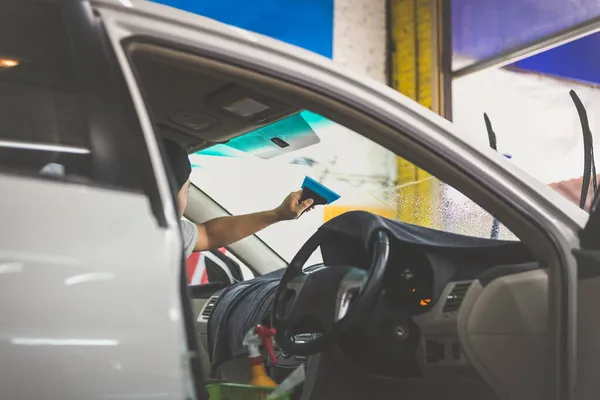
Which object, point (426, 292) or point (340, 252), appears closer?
point (426, 292)

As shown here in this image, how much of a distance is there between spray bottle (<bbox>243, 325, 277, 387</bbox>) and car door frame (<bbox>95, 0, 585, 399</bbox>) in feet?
2.45

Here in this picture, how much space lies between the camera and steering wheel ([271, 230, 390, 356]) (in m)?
1.51

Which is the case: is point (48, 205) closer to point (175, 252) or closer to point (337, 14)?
point (175, 252)

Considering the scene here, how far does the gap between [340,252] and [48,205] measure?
1.04 meters

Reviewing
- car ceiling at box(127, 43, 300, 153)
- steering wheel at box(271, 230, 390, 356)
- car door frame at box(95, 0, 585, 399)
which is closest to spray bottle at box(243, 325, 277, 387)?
steering wheel at box(271, 230, 390, 356)

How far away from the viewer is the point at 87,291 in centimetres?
83

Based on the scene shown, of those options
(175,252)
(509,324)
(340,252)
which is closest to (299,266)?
(340,252)

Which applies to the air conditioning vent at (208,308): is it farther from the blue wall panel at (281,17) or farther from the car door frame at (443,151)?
the blue wall panel at (281,17)

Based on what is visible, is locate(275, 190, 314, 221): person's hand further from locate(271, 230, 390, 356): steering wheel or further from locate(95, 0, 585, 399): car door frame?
locate(95, 0, 585, 399): car door frame

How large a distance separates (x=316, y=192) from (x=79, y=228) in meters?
1.17

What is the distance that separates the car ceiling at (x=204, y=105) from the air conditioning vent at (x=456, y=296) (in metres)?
0.51

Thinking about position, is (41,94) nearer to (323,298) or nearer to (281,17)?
(323,298)

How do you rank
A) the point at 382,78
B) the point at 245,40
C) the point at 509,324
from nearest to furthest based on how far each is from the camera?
1. the point at 245,40
2. the point at 509,324
3. the point at 382,78

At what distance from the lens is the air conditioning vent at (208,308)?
2.24m
